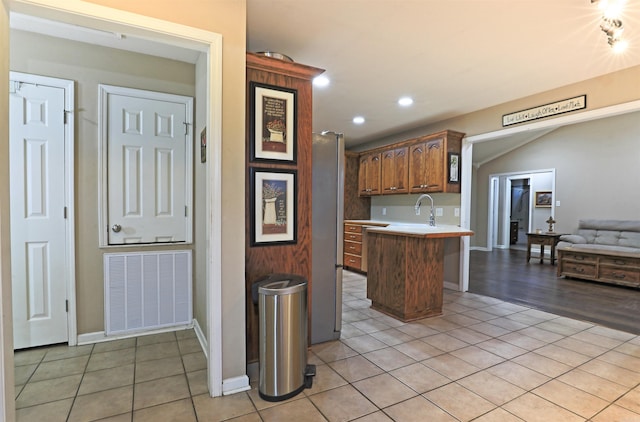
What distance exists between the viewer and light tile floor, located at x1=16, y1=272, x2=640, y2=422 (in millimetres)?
1821

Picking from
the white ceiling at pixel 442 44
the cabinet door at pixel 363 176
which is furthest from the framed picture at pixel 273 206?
the cabinet door at pixel 363 176

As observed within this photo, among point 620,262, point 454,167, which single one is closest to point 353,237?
point 454,167

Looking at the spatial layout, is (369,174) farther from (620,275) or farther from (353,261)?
(620,275)

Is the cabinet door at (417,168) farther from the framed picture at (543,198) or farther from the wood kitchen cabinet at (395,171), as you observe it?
the framed picture at (543,198)

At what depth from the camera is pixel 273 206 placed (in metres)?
2.29

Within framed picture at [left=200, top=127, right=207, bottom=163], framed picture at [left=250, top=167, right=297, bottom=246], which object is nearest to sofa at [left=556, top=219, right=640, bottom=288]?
framed picture at [left=250, top=167, right=297, bottom=246]

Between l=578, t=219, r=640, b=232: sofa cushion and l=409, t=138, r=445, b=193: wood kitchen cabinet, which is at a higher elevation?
l=409, t=138, r=445, b=193: wood kitchen cabinet

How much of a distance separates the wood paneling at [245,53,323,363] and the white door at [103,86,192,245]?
118 cm

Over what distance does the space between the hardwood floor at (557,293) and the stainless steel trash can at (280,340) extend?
132 inches

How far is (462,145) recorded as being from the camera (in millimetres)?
4602

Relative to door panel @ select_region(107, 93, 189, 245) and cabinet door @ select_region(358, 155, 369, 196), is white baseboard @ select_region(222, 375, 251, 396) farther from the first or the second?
cabinet door @ select_region(358, 155, 369, 196)

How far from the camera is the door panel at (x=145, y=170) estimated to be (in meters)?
2.78

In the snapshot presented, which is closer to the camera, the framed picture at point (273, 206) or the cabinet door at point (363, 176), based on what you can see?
the framed picture at point (273, 206)

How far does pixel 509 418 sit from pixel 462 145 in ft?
12.1
